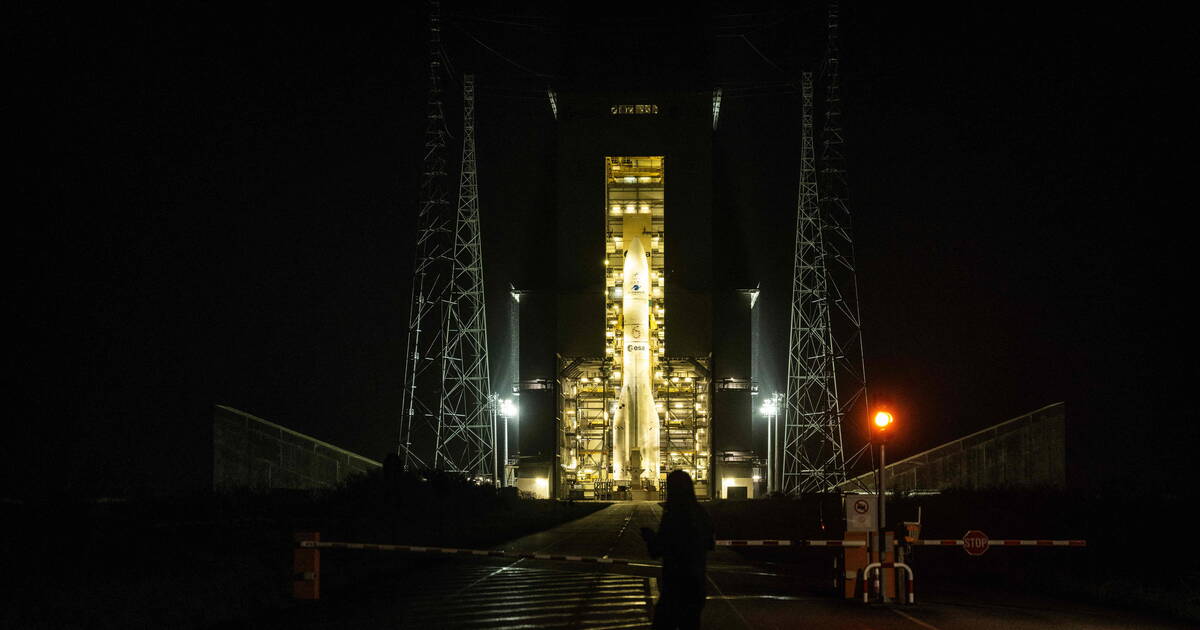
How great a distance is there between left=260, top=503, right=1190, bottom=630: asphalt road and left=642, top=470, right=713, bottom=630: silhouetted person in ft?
11.5

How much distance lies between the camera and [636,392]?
220 feet

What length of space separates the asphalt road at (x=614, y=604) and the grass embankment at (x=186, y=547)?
0.83 metres

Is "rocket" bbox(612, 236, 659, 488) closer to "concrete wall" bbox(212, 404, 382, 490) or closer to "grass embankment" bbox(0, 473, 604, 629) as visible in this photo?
"concrete wall" bbox(212, 404, 382, 490)

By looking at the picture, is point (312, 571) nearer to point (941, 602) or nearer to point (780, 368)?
point (941, 602)

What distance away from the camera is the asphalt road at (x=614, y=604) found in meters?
14.2

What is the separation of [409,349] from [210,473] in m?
21.6

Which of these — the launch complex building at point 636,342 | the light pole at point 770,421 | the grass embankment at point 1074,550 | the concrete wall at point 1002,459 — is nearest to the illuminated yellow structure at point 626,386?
the launch complex building at point 636,342

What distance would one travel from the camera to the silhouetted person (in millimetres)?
9984

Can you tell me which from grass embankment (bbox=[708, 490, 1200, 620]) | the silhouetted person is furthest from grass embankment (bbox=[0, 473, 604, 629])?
grass embankment (bbox=[708, 490, 1200, 620])

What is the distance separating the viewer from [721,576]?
813 inches

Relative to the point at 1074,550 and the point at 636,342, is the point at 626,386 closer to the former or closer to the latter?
the point at 636,342

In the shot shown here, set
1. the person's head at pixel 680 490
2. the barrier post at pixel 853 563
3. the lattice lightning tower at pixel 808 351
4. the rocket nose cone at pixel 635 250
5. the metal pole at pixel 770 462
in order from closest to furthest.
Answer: the person's head at pixel 680 490 < the barrier post at pixel 853 563 < the lattice lightning tower at pixel 808 351 < the metal pole at pixel 770 462 < the rocket nose cone at pixel 635 250

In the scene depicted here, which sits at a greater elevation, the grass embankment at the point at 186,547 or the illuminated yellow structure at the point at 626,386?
the illuminated yellow structure at the point at 626,386

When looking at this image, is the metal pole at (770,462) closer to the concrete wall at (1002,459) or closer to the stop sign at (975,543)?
the concrete wall at (1002,459)
